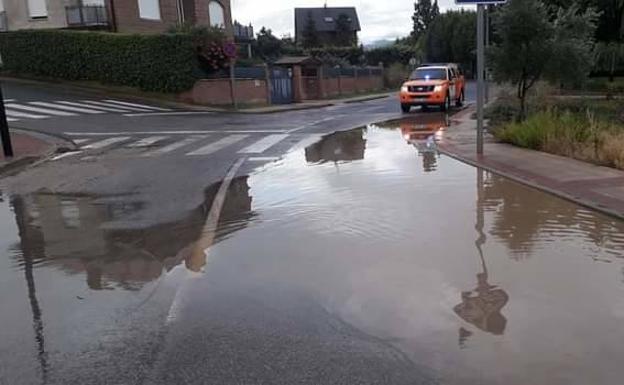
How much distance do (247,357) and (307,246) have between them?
8.54ft

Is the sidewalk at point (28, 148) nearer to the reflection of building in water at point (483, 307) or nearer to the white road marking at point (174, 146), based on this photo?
the white road marking at point (174, 146)

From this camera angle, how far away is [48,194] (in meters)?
10.4

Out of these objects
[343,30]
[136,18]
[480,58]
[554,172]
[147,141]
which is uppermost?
[343,30]

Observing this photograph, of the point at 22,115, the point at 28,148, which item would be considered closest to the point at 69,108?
the point at 22,115

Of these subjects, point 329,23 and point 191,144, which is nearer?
point 191,144

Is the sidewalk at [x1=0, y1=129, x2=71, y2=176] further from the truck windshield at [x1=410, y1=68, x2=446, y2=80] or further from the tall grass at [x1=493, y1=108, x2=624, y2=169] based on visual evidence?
the truck windshield at [x1=410, y1=68, x2=446, y2=80]

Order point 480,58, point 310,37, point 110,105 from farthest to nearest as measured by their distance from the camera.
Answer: point 310,37 < point 110,105 < point 480,58

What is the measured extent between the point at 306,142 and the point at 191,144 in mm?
2923

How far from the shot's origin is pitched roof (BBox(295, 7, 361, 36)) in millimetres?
96188

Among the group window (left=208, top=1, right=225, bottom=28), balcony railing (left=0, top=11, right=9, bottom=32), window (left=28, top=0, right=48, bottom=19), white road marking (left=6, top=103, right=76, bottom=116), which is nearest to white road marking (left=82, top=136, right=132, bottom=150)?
white road marking (left=6, top=103, right=76, bottom=116)

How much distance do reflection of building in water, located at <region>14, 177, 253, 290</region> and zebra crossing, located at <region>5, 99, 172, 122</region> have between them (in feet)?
48.4

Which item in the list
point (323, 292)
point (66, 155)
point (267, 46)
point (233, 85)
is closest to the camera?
point (323, 292)

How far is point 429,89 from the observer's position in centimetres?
2722

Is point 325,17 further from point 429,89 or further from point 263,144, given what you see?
point 263,144
